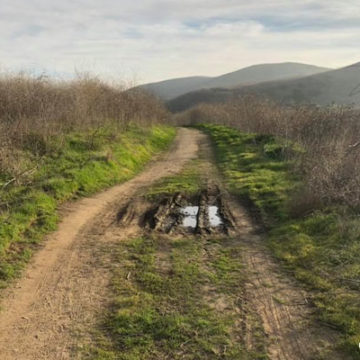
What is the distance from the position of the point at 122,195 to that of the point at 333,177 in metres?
4.73

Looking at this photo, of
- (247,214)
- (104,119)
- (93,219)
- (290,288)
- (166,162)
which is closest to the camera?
(290,288)

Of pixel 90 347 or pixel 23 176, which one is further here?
pixel 23 176

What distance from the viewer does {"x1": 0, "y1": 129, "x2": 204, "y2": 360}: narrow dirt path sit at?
4512mm

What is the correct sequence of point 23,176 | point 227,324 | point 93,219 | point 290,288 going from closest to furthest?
1. point 227,324
2. point 290,288
3. point 93,219
4. point 23,176

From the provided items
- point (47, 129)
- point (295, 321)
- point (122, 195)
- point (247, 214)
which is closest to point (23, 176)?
point (122, 195)

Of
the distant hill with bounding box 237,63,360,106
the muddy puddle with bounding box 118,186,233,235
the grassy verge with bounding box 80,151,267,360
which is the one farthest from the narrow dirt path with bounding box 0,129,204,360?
the distant hill with bounding box 237,63,360,106

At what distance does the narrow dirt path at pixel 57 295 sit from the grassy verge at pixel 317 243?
271 centimetres

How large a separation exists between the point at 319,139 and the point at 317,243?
20.6ft

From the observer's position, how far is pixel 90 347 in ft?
14.5

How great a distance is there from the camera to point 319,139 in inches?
505

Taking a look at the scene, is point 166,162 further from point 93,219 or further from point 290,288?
point 290,288

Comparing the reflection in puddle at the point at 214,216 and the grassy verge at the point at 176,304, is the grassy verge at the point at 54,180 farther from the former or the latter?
the reflection in puddle at the point at 214,216

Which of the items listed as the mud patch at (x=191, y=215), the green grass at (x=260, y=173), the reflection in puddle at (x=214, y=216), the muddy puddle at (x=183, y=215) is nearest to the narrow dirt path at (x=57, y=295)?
the muddy puddle at (x=183, y=215)

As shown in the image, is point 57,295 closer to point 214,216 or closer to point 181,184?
point 214,216
